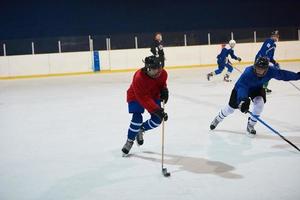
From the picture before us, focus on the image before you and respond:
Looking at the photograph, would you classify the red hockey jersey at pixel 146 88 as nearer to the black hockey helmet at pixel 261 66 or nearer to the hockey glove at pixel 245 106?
the hockey glove at pixel 245 106

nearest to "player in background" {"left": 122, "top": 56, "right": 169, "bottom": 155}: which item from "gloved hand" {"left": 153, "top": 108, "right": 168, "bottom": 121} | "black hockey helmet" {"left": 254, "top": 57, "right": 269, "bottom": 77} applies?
"gloved hand" {"left": 153, "top": 108, "right": 168, "bottom": 121}

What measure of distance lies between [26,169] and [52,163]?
25cm

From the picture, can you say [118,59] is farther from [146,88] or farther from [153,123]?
[146,88]

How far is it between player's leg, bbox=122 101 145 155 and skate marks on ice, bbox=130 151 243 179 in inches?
4.3

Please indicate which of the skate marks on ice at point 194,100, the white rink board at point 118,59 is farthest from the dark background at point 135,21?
the skate marks on ice at point 194,100

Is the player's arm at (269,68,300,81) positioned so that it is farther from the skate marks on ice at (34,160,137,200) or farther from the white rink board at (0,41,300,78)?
the white rink board at (0,41,300,78)

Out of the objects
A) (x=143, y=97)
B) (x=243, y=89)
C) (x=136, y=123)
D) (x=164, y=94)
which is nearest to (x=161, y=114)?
(x=143, y=97)

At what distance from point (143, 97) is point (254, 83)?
136 cm

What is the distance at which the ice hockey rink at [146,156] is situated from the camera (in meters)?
2.96

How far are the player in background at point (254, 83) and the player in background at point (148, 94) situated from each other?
825 millimetres

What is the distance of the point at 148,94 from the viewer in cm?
360

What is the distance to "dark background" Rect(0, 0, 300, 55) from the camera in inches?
623

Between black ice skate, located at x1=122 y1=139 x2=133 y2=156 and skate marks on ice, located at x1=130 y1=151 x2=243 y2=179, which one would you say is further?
black ice skate, located at x1=122 y1=139 x2=133 y2=156

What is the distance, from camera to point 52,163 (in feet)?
12.4
